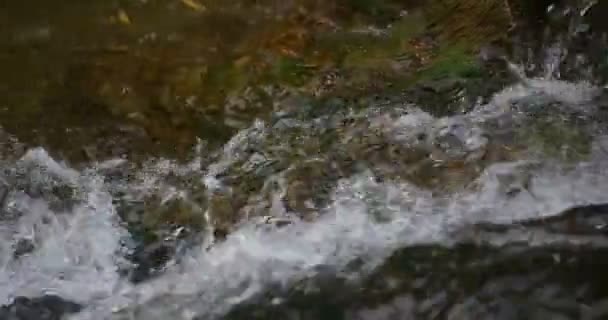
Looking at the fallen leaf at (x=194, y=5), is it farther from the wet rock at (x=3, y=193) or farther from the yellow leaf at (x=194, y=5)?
the wet rock at (x=3, y=193)

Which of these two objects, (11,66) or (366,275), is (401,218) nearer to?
(366,275)

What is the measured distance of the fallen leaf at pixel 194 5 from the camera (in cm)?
277

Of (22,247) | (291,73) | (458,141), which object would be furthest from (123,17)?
(458,141)

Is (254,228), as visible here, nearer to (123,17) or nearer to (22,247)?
(22,247)

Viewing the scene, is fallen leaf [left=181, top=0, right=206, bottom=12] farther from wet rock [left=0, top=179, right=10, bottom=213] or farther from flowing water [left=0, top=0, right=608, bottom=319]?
wet rock [left=0, top=179, right=10, bottom=213]

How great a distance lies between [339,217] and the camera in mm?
2561

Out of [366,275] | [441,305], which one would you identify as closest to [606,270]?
[441,305]

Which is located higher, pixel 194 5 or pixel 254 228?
pixel 194 5

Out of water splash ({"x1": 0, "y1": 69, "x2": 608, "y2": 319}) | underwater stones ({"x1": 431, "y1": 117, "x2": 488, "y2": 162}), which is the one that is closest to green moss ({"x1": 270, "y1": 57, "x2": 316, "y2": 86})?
water splash ({"x1": 0, "y1": 69, "x2": 608, "y2": 319})

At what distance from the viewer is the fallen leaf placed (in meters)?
2.77

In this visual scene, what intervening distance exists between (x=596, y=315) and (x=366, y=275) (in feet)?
2.18

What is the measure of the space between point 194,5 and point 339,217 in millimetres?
876

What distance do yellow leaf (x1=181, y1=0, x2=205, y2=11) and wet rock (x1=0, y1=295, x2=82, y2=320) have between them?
1.04 m

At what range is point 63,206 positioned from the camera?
2.58 m
